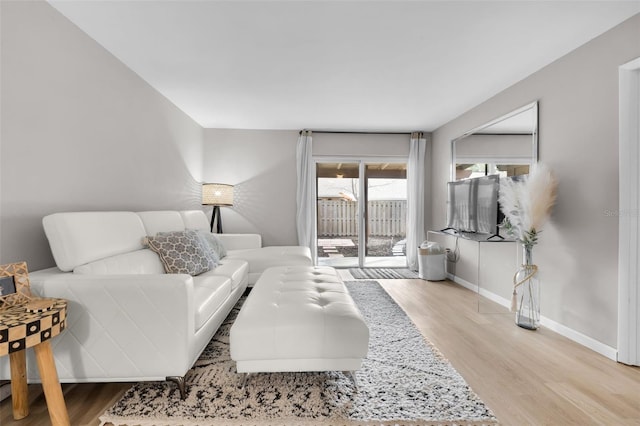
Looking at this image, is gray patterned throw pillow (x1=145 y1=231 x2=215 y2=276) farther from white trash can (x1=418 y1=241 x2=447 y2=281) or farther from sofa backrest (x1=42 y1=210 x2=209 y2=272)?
white trash can (x1=418 y1=241 x2=447 y2=281)

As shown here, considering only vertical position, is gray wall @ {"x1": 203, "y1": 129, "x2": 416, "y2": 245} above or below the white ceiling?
below

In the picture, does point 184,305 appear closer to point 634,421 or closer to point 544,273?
point 634,421

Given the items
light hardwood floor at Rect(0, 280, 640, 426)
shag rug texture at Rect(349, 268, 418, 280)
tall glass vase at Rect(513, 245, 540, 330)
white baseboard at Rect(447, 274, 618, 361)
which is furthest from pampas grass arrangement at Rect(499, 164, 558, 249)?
shag rug texture at Rect(349, 268, 418, 280)

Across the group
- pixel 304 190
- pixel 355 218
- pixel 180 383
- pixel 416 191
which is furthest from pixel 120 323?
pixel 416 191

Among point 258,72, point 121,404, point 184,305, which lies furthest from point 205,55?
point 121,404

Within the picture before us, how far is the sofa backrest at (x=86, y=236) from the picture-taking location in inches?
72.4

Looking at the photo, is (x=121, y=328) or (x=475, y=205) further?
(x=475, y=205)

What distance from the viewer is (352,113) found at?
14.3 feet

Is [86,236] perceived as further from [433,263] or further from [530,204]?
[433,263]

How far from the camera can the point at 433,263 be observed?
4.56 metres

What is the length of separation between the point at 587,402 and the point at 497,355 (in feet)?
1.88

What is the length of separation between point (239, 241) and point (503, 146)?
343cm

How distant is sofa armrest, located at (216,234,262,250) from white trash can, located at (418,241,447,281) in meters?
2.41

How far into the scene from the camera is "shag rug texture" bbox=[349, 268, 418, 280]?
4.74 m
